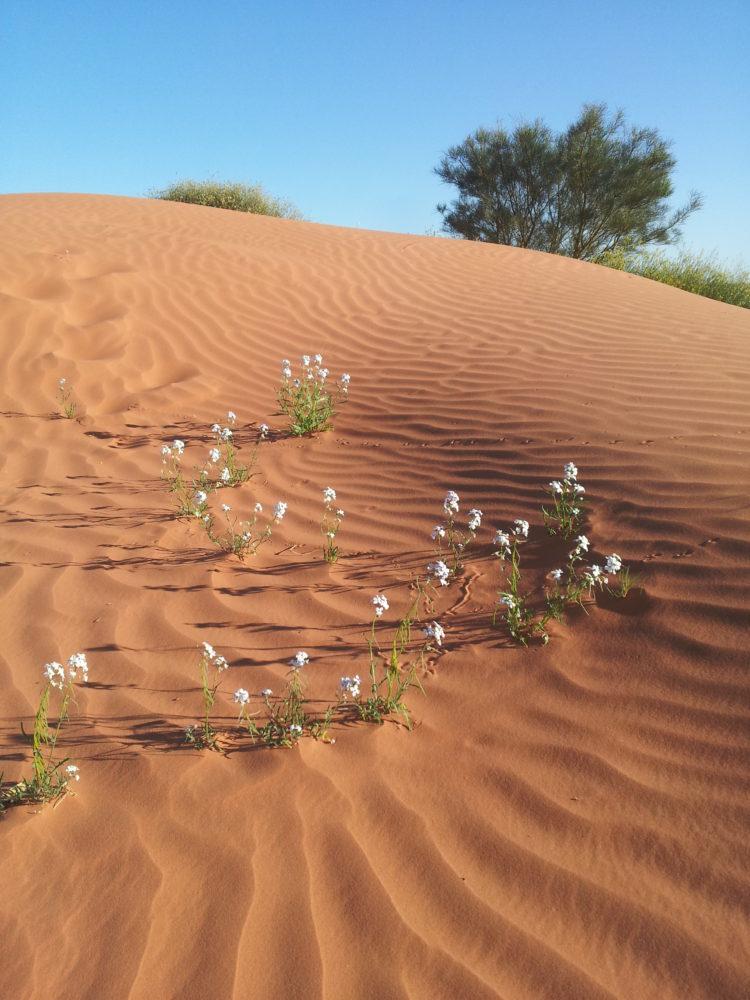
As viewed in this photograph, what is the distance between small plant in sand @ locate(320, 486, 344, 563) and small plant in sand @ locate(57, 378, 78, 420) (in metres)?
2.41

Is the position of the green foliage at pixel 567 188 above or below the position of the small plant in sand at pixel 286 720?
above


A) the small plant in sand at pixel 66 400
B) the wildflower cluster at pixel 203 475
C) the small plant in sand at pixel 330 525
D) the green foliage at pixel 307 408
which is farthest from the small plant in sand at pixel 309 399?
the small plant in sand at pixel 66 400

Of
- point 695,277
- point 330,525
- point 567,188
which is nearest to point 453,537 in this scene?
point 330,525

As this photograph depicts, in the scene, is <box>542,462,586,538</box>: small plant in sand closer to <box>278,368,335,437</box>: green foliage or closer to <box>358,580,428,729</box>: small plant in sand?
<box>358,580,428,729</box>: small plant in sand

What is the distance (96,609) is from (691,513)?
2.58 metres

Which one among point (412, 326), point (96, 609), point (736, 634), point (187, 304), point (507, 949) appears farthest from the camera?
point (187, 304)

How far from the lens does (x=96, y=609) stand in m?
2.79

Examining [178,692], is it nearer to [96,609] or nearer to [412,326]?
[96,609]

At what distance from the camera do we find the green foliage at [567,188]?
66.8 feet

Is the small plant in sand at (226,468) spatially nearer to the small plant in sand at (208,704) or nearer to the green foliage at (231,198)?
the small plant in sand at (208,704)

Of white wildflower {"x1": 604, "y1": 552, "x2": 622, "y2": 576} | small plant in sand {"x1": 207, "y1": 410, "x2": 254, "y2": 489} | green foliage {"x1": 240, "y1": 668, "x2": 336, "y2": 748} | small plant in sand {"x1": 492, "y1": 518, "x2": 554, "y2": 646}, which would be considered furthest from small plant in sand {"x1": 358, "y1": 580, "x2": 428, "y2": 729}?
small plant in sand {"x1": 207, "y1": 410, "x2": 254, "y2": 489}

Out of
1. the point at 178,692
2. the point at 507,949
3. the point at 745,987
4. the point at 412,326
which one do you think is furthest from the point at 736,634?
the point at 412,326

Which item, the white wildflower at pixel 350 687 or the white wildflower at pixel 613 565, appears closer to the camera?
the white wildflower at pixel 350 687

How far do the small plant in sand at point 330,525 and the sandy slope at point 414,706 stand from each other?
65 mm
